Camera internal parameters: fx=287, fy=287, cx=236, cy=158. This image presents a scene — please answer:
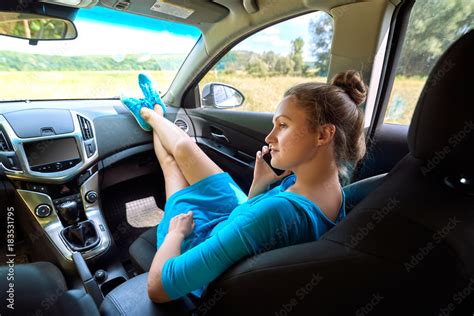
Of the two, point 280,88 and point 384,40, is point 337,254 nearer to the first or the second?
point 384,40

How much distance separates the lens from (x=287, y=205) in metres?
0.74

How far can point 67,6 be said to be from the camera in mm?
1496

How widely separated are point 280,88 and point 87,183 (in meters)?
1.41

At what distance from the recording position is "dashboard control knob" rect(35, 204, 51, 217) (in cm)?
144

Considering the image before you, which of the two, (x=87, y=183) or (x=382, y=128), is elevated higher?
(x=382, y=128)

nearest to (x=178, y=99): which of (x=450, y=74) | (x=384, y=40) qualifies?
(x=384, y=40)

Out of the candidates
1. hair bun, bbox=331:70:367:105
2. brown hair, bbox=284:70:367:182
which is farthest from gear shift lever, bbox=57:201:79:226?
hair bun, bbox=331:70:367:105

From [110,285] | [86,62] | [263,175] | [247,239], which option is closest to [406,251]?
[247,239]

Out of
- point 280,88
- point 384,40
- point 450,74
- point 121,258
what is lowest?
point 121,258

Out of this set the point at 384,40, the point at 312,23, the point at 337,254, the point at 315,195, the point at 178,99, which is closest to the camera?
the point at 337,254

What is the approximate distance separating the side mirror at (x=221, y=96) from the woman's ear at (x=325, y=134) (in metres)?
1.38
